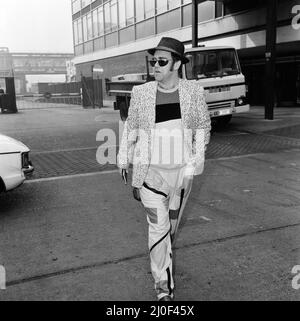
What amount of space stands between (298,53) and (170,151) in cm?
1848

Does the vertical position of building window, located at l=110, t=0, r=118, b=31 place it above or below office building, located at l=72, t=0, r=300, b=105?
above

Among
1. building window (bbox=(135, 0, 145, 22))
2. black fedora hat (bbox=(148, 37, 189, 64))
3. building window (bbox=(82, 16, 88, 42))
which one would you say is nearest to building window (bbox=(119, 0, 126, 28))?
building window (bbox=(135, 0, 145, 22))

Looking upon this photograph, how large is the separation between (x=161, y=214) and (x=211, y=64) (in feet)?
32.6

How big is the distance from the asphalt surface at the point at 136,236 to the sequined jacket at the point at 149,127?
1033 mm

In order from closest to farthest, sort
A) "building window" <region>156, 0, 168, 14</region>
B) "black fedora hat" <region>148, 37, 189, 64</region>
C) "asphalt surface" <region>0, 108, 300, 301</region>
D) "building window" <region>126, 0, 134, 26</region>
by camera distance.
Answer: "black fedora hat" <region>148, 37, 189, 64</region>, "asphalt surface" <region>0, 108, 300, 301</region>, "building window" <region>156, 0, 168, 14</region>, "building window" <region>126, 0, 134, 26</region>

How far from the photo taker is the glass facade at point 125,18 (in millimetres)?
21922

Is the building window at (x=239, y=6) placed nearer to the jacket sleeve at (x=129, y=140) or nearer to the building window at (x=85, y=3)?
the jacket sleeve at (x=129, y=140)

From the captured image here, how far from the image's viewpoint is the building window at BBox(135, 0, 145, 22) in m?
25.9

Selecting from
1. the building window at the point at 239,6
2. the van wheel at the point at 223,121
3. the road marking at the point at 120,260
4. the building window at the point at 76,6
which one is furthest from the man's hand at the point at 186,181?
the building window at the point at 76,6

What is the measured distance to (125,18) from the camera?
28.0 metres

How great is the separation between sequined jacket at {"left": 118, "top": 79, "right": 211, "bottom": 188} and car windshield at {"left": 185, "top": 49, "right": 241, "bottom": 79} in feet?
29.6

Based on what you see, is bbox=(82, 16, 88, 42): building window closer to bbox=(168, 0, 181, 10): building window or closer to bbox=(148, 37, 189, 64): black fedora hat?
bbox=(168, 0, 181, 10): building window

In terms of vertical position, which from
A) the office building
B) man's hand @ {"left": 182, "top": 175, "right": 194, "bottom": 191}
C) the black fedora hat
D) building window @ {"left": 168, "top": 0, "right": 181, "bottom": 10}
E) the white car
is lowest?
the white car

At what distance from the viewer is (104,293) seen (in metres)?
3.35
